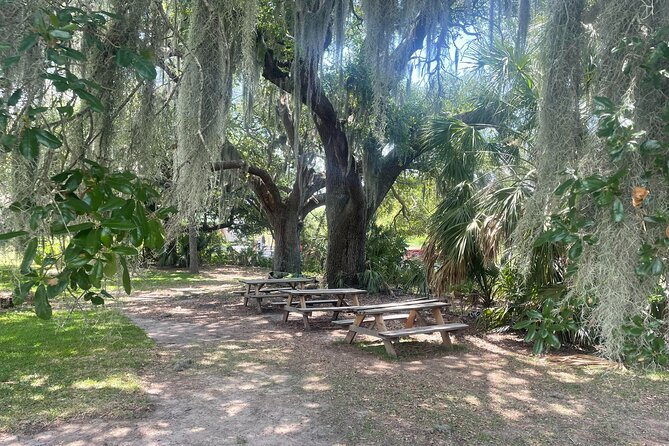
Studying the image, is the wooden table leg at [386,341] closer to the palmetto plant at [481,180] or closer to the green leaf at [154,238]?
the palmetto plant at [481,180]

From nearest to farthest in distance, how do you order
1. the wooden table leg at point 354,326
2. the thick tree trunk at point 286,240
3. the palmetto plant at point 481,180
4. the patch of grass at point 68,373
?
the patch of grass at point 68,373
the palmetto plant at point 481,180
the wooden table leg at point 354,326
the thick tree trunk at point 286,240

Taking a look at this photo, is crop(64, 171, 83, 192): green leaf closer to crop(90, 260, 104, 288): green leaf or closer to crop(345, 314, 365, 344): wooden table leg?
crop(90, 260, 104, 288): green leaf

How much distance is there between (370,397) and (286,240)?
7921 mm

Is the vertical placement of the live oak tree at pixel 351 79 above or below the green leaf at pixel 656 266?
above

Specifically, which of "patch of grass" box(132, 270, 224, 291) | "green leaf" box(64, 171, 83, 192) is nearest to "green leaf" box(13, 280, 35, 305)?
"green leaf" box(64, 171, 83, 192)

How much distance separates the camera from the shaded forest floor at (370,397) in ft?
10.6

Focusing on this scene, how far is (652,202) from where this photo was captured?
1.40 metres

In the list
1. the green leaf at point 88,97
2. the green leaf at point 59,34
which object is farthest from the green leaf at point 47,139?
the green leaf at point 59,34

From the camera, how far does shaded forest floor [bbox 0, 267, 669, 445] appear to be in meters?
3.24

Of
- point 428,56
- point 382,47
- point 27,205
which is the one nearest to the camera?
point 27,205

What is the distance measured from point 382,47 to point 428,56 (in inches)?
28.7

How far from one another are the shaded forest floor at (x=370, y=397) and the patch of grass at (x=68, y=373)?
0.49 feet

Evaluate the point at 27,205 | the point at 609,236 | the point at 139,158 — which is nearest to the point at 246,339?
the point at 139,158

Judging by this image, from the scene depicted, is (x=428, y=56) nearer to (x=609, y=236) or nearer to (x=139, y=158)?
(x=139, y=158)
